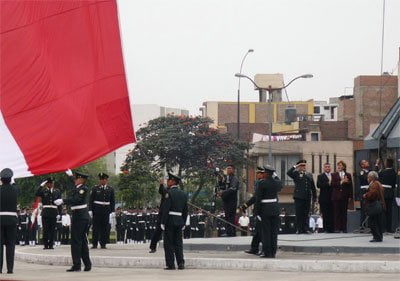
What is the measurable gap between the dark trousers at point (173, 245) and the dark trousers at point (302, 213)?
18.6ft

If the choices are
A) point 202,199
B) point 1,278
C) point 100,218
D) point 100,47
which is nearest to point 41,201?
point 100,218

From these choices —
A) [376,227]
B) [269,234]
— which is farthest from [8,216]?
[376,227]

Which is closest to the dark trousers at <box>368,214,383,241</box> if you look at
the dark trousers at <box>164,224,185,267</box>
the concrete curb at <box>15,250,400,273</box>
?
the concrete curb at <box>15,250,400,273</box>

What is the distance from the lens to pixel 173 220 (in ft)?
61.0

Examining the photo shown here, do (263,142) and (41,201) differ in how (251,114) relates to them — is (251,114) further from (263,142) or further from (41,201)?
(41,201)

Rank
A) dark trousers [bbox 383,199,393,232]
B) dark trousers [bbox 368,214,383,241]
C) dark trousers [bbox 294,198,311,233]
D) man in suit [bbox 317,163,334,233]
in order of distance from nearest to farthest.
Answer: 1. dark trousers [bbox 368,214,383,241]
2. dark trousers [bbox 383,199,393,232]
3. dark trousers [bbox 294,198,311,233]
4. man in suit [bbox 317,163,334,233]

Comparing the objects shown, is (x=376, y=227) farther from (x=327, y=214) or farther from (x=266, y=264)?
(x=327, y=214)

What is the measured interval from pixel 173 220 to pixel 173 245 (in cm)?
42

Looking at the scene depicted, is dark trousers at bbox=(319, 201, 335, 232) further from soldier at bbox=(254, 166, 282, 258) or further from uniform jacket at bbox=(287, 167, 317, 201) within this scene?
soldier at bbox=(254, 166, 282, 258)

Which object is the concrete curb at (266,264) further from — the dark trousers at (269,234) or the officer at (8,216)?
the officer at (8,216)

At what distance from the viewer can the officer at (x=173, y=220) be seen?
18.4m

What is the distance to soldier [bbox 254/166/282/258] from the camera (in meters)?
18.9

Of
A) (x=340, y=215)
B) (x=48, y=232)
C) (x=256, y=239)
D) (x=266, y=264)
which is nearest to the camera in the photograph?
(x=266, y=264)

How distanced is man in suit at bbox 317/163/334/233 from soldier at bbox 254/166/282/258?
5.06 meters
